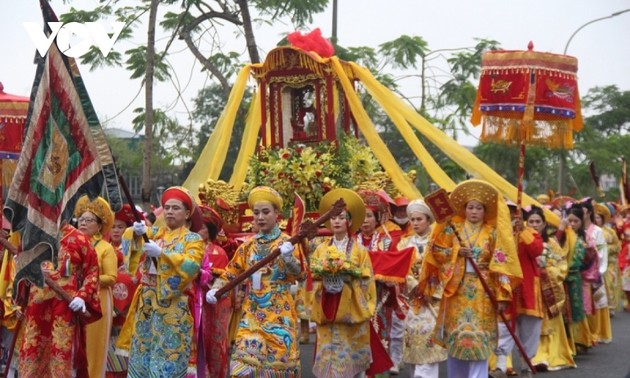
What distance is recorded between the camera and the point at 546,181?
36.0 meters

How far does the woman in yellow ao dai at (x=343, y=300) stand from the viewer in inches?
395

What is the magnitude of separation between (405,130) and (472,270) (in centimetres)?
557

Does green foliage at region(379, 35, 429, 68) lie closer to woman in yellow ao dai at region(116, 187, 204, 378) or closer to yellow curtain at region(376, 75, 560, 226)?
yellow curtain at region(376, 75, 560, 226)

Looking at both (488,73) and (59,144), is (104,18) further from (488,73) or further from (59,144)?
(59,144)

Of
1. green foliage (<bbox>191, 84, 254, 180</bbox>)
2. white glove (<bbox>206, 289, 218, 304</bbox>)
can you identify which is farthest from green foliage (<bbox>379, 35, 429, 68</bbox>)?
white glove (<bbox>206, 289, 218, 304</bbox>)

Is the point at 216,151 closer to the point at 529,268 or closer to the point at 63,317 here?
the point at 529,268

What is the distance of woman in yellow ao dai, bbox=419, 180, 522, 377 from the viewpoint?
31.9 feet

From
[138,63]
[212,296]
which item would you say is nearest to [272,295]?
[212,296]

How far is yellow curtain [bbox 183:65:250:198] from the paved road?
8.22 ft

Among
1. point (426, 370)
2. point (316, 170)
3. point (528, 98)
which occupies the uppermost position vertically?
point (528, 98)

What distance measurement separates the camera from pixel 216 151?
622 inches

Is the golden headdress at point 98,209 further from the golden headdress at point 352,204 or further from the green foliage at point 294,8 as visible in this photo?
the green foliage at point 294,8

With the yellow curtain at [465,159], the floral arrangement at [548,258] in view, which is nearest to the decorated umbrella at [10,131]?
the floral arrangement at [548,258]

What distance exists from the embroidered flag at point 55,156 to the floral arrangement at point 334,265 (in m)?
2.52
